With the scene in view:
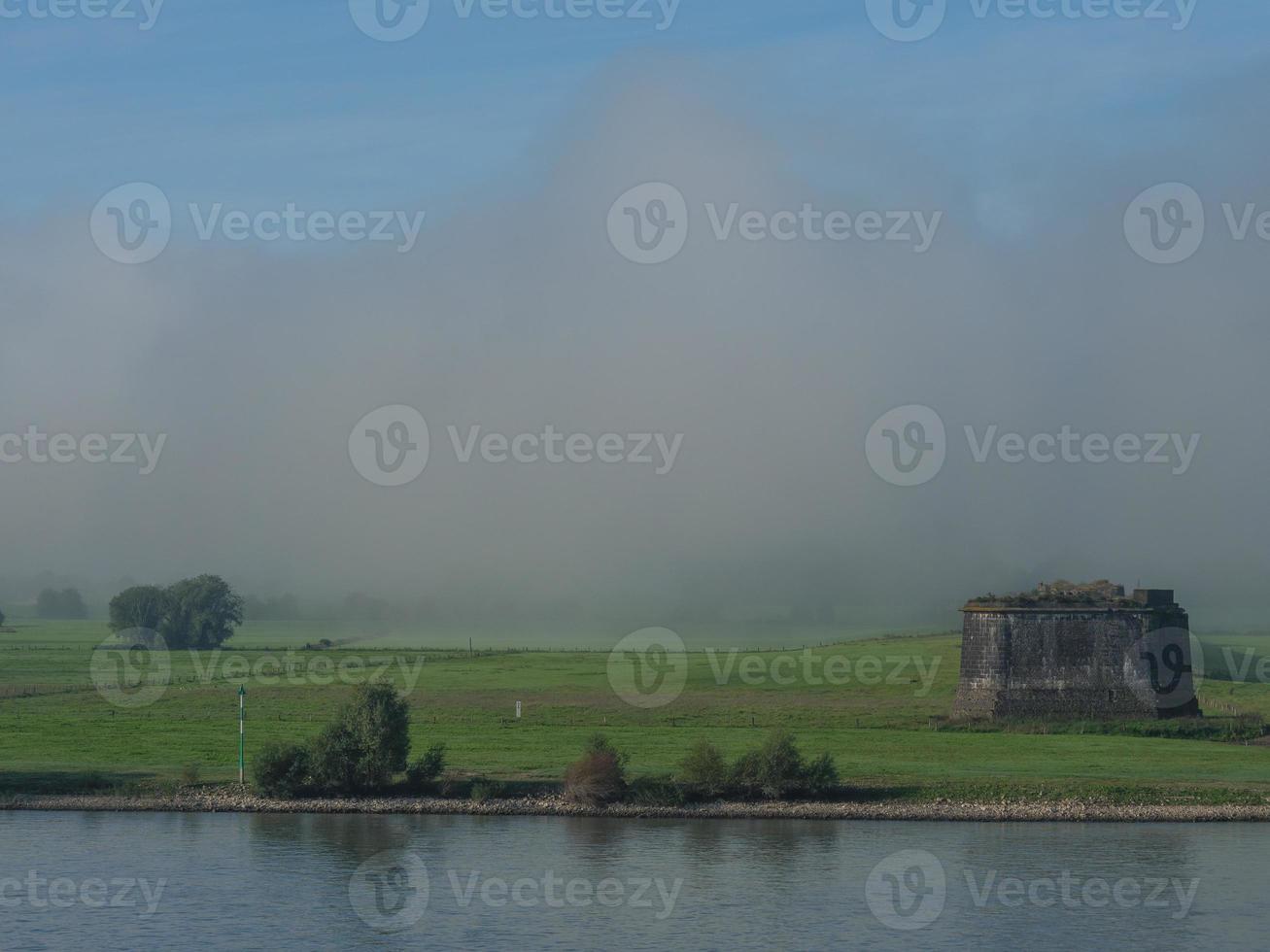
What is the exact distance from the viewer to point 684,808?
164ft

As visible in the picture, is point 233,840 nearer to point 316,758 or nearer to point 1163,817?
point 316,758

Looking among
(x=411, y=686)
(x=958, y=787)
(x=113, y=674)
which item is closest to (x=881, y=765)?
(x=958, y=787)

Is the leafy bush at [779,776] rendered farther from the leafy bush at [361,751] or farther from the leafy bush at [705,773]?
the leafy bush at [361,751]

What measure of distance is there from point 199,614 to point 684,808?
87.7 metres

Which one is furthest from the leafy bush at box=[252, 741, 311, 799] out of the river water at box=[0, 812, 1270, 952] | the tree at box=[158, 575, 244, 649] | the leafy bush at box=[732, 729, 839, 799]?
the tree at box=[158, 575, 244, 649]

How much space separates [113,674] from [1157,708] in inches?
2332

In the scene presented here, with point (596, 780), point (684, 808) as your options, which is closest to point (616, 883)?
point (684, 808)

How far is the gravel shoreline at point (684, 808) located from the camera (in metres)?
49.2

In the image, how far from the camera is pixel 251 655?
10875cm

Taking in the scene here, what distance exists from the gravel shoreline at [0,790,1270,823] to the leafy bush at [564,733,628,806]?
371mm

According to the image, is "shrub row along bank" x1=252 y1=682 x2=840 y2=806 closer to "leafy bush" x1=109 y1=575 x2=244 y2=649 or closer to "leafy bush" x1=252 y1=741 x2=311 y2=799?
"leafy bush" x1=252 y1=741 x2=311 y2=799

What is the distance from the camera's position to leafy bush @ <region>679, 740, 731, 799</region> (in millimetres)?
50906

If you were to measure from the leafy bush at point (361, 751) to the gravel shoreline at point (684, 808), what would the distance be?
2.34 ft

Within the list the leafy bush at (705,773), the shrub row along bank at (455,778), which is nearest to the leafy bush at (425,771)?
the shrub row along bank at (455,778)
